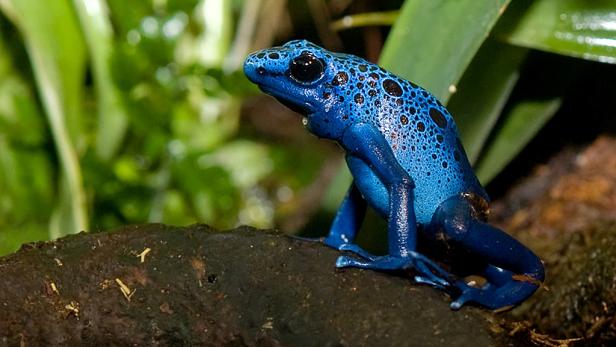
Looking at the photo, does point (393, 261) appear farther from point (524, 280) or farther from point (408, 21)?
point (408, 21)

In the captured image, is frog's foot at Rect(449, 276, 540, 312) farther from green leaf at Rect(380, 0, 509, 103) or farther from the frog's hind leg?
green leaf at Rect(380, 0, 509, 103)

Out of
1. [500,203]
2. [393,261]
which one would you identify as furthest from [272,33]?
[393,261]

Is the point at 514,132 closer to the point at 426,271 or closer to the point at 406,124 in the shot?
the point at 406,124

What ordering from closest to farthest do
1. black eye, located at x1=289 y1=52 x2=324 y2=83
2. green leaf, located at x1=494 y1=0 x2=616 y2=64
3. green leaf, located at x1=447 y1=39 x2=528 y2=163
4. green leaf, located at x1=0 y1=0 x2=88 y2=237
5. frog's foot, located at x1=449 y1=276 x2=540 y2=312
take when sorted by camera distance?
1. frog's foot, located at x1=449 y1=276 x2=540 y2=312
2. black eye, located at x1=289 y1=52 x2=324 y2=83
3. green leaf, located at x1=494 y1=0 x2=616 y2=64
4. green leaf, located at x1=447 y1=39 x2=528 y2=163
5. green leaf, located at x1=0 y1=0 x2=88 y2=237

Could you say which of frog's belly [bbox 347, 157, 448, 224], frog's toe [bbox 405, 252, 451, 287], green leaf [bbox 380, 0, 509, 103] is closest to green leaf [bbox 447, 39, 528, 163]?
green leaf [bbox 380, 0, 509, 103]

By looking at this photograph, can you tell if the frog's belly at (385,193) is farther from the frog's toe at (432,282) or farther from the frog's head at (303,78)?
the frog's toe at (432,282)

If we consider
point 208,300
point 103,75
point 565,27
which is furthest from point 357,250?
point 103,75

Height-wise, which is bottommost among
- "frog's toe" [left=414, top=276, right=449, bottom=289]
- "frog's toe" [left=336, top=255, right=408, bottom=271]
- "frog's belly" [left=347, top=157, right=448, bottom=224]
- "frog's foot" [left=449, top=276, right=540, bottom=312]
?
"frog's foot" [left=449, top=276, right=540, bottom=312]

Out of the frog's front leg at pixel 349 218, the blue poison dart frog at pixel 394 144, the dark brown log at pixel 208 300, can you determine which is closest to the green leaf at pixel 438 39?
the blue poison dart frog at pixel 394 144

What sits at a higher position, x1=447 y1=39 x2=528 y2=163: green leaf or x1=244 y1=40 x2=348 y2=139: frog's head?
x1=244 y1=40 x2=348 y2=139: frog's head
